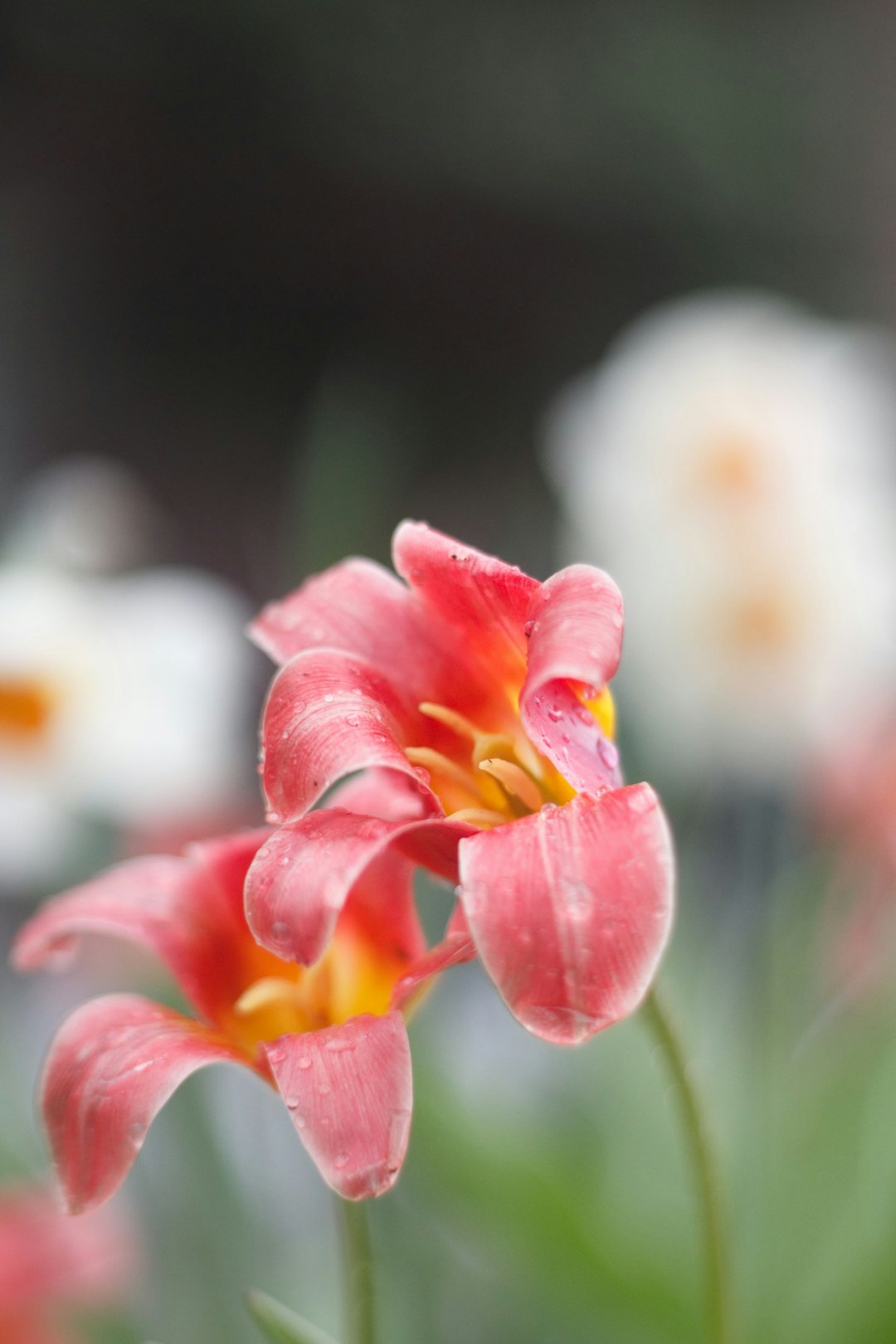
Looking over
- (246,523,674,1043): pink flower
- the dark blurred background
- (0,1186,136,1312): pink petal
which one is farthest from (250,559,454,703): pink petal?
the dark blurred background

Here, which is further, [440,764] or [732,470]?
[732,470]

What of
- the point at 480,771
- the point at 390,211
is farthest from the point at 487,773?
the point at 390,211

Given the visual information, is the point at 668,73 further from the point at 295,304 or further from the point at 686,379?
the point at 686,379

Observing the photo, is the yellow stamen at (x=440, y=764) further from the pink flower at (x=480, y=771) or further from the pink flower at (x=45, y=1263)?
the pink flower at (x=45, y=1263)

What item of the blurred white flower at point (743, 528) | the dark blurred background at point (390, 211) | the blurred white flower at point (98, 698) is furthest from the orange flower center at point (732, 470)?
the dark blurred background at point (390, 211)

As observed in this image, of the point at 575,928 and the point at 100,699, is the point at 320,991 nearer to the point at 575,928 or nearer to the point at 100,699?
the point at 575,928

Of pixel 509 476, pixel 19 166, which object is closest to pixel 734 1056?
pixel 509 476
